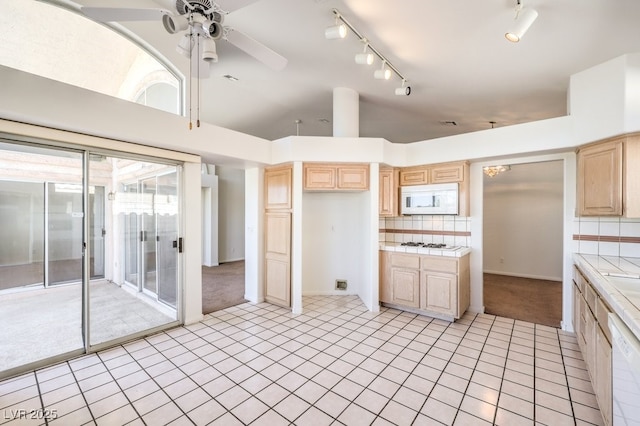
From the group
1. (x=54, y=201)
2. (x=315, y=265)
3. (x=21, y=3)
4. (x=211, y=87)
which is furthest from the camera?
(x=315, y=265)

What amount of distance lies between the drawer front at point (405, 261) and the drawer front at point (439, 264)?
0.08 m

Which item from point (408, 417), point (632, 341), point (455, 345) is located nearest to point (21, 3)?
point (408, 417)

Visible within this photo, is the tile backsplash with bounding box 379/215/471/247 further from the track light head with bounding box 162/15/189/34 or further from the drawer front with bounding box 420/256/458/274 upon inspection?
the track light head with bounding box 162/15/189/34

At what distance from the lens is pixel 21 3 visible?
2348 mm

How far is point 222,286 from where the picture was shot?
540 cm

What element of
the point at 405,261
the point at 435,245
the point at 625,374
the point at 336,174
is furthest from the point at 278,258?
the point at 625,374

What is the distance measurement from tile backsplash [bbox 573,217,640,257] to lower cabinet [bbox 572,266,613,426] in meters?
Result: 0.76

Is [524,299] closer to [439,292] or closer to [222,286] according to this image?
[439,292]

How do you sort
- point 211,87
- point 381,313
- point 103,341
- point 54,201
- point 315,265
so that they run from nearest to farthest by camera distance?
point 103,341 < point 54,201 < point 381,313 < point 211,87 < point 315,265

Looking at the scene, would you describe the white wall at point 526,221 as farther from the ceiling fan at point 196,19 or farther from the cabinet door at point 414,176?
the ceiling fan at point 196,19

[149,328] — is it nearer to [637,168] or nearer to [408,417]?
[408,417]

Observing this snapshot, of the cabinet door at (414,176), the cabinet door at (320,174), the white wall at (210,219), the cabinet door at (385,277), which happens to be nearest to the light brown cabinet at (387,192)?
the cabinet door at (414,176)

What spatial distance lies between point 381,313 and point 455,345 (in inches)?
43.7

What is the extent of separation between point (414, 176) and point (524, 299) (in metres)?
2.67
